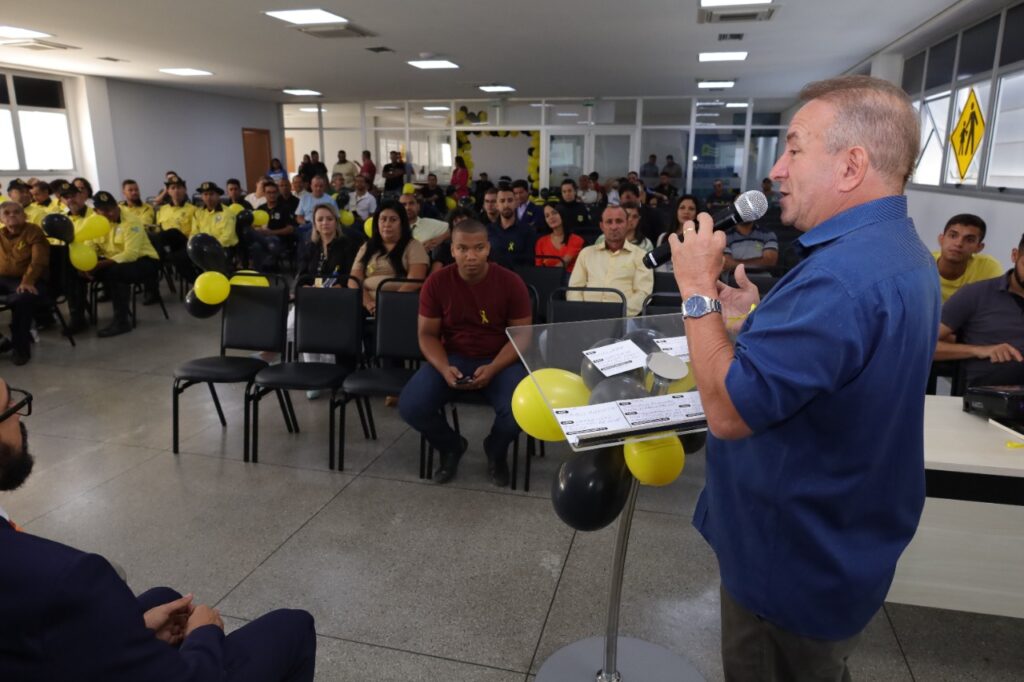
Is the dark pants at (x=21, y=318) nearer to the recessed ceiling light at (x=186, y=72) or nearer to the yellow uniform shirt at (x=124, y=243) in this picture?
the yellow uniform shirt at (x=124, y=243)

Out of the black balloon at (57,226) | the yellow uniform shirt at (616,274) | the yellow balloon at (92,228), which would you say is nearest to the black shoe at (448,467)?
the yellow uniform shirt at (616,274)

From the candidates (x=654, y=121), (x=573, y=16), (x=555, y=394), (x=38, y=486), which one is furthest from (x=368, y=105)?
(x=555, y=394)

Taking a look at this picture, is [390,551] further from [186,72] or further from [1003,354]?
[186,72]

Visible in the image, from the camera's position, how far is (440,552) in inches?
105

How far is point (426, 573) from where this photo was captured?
99.1 inches

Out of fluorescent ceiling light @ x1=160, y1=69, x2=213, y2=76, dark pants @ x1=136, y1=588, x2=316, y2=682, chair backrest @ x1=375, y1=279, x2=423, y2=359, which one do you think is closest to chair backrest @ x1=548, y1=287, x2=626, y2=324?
chair backrest @ x1=375, y1=279, x2=423, y2=359

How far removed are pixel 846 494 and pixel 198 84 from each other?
15.1 m

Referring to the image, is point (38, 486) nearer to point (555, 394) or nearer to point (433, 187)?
point (555, 394)

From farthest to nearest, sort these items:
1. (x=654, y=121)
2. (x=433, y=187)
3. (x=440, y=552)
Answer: (x=654, y=121) < (x=433, y=187) < (x=440, y=552)

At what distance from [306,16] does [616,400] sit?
741 cm

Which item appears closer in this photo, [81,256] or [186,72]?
[81,256]

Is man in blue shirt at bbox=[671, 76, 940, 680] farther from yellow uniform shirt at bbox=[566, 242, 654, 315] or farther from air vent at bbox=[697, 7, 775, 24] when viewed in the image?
air vent at bbox=[697, 7, 775, 24]

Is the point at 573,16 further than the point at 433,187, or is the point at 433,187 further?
the point at 433,187

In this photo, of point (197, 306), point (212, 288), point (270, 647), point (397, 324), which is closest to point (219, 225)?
point (197, 306)
